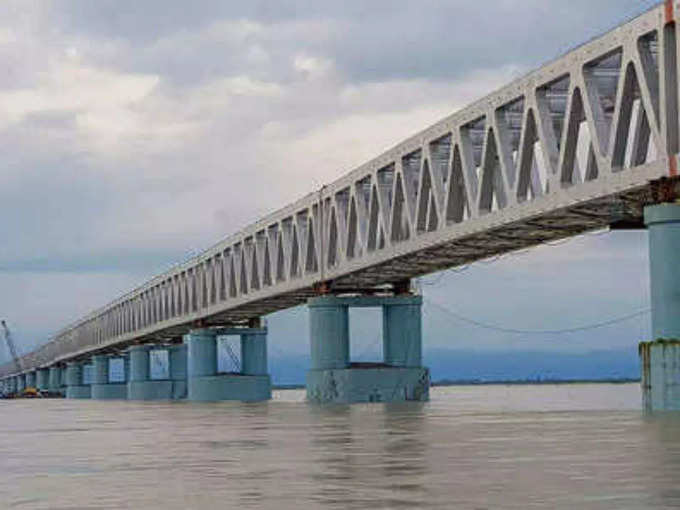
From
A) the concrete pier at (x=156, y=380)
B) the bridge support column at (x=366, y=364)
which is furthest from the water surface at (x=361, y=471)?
the concrete pier at (x=156, y=380)

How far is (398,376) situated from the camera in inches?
Result: 3728

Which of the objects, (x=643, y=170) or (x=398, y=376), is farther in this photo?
(x=398, y=376)

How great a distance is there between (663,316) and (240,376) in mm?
93883

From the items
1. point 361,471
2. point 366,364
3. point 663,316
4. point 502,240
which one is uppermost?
point 502,240

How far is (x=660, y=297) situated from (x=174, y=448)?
2247 centimetres

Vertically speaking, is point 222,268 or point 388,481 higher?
point 222,268

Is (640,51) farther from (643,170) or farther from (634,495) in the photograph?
(634,495)

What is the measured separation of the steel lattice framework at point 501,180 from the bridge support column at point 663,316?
159 centimetres

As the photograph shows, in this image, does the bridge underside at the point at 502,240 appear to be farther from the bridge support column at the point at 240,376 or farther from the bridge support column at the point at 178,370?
the bridge support column at the point at 178,370

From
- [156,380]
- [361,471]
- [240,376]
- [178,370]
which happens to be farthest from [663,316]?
[156,380]

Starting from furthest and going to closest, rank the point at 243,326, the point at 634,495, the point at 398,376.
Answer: the point at 243,326 → the point at 398,376 → the point at 634,495

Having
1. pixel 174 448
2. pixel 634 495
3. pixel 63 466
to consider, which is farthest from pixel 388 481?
pixel 174 448

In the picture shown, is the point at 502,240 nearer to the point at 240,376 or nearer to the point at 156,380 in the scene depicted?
the point at 240,376

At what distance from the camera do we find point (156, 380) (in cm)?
18050
